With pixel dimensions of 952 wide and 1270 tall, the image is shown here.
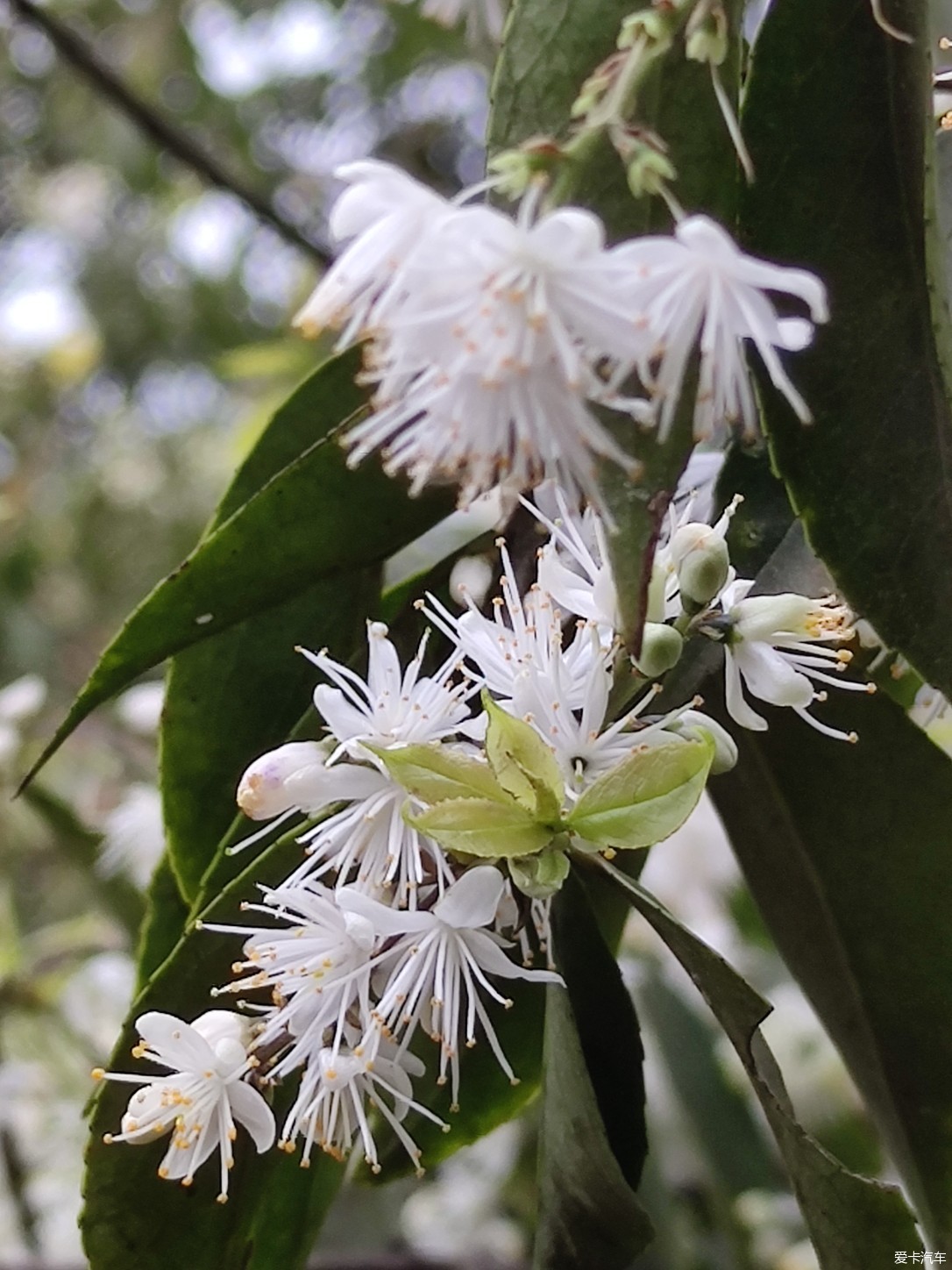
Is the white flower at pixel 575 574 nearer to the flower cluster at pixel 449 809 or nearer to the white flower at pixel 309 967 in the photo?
the flower cluster at pixel 449 809

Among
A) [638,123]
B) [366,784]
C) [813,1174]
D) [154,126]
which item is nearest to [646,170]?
[638,123]

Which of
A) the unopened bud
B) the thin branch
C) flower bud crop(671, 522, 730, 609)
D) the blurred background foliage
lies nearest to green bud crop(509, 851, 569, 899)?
flower bud crop(671, 522, 730, 609)

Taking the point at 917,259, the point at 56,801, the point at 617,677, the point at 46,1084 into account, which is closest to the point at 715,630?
the point at 617,677

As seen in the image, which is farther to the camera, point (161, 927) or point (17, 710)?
point (17, 710)

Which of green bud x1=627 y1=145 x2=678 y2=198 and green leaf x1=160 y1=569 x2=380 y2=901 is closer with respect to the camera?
green bud x1=627 y1=145 x2=678 y2=198

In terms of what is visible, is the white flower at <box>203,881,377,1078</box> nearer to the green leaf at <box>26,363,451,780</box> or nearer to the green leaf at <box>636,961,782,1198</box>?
the green leaf at <box>26,363,451,780</box>

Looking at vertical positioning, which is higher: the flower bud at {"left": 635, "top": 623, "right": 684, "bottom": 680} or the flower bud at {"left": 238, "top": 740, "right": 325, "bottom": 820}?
the flower bud at {"left": 238, "top": 740, "right": 325, "bottom": 820}

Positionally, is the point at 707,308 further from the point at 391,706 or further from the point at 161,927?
the point at 161,927

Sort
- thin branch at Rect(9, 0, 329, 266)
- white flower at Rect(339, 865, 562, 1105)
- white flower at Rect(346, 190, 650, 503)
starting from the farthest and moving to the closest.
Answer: thin branch at Rect(9, 0, 329, 266) < white flower at Rect(339, 865, 562, 1105) < white flower at Rect(346, 190, 650, 503)
